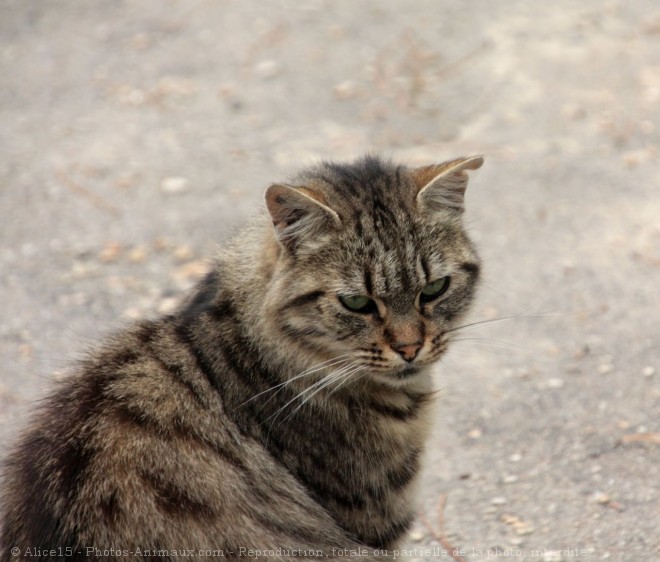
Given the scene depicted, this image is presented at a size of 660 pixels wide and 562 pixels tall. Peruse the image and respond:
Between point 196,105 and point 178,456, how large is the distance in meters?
5.01

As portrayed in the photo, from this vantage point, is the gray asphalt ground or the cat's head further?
the gray asphalt ground

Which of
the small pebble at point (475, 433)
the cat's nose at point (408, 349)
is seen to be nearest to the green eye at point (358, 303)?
the cat's nose at point (408, 349)

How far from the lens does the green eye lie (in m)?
3.47

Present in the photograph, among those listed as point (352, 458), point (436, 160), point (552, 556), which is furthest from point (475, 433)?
point (436, 160)

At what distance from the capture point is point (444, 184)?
3.66 m

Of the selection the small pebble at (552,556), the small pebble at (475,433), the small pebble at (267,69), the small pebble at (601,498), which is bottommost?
the small pebble at (475,433)

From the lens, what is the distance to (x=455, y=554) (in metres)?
4.02

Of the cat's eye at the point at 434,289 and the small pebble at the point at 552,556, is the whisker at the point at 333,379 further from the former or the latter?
the small pebble at the point at 552,556

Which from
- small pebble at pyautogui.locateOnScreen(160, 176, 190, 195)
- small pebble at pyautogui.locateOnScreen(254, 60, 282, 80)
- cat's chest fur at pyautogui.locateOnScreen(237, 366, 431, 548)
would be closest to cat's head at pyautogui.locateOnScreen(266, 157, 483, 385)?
cat's chest fur at pyautogui.locateOnScreen(237, 366, 431, 548)

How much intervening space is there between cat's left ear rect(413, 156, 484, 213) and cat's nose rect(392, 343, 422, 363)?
0.54 meters

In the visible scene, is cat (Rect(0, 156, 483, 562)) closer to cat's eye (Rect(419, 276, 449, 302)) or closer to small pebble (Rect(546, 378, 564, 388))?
cat's eye (Rect(419, 276, 449, 302))

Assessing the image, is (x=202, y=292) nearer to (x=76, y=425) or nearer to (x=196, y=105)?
(x=76, y=425)

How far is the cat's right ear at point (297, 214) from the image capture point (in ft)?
11.2

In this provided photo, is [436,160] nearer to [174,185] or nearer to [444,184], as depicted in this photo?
[174,185]
